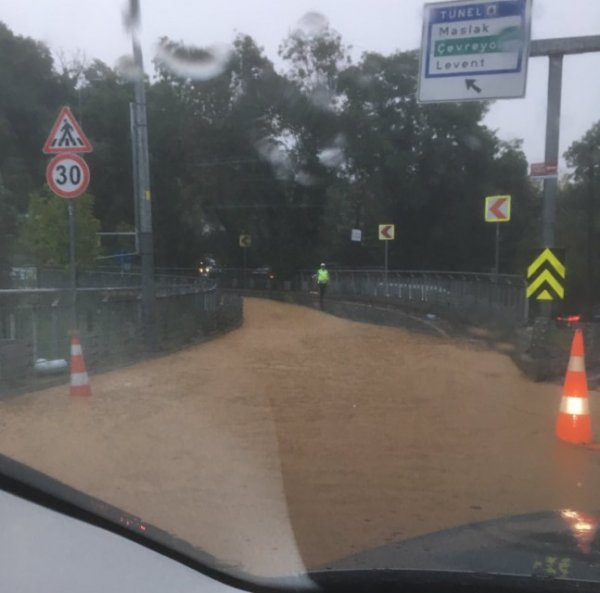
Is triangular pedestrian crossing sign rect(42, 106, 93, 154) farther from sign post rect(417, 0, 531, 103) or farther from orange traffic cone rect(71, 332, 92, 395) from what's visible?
sign post rect(417, 0, 531, 103)

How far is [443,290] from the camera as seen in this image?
69.8ft

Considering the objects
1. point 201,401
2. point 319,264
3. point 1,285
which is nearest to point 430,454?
point 201,401

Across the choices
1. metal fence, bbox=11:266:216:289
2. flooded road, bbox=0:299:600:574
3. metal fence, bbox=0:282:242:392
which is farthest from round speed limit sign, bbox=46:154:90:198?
metal fence, bbox=11:266:216:289

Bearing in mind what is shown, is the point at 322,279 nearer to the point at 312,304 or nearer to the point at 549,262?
the point at 312,304

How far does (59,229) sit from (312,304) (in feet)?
25.7

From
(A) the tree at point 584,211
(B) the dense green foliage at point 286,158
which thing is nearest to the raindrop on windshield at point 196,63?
(B) the dense green foliage at point 286,158

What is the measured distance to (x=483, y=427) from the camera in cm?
892

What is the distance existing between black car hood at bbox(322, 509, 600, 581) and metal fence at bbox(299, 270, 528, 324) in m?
12.8

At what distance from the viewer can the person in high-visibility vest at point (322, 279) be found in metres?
20.9

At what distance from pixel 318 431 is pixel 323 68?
8879 mm

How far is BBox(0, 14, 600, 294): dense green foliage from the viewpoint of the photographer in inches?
595

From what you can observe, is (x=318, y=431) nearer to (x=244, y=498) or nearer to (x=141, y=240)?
(x=244, y=498)

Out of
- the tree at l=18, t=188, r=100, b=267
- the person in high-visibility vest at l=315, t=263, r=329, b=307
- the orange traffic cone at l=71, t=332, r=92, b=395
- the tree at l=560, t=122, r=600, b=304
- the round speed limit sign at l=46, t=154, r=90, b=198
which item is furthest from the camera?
the person in high-visibility vest at l=315, t=263, r=329, b=307

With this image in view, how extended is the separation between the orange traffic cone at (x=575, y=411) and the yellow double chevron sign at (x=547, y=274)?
427cm
